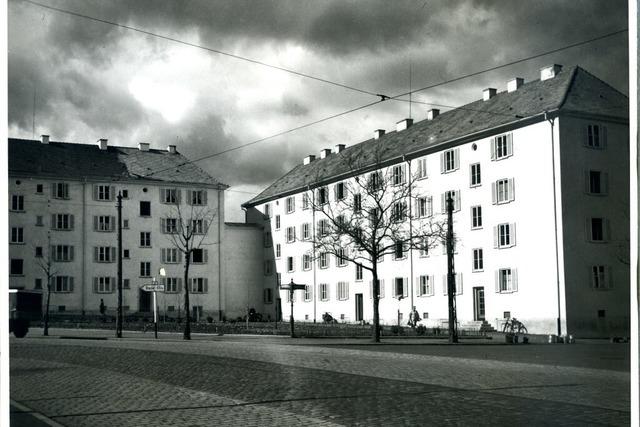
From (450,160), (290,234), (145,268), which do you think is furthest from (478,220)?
(145,268)

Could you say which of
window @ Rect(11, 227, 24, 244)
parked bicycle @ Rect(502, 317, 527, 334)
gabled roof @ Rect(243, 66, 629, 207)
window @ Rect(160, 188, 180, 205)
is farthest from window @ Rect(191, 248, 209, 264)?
window @ Rect(11, 227, 24, 244)

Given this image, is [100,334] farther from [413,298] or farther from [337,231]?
[413,298]

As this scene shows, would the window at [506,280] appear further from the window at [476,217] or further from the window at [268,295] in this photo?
the window at [268,295]

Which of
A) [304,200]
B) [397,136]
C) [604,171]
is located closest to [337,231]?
[304,200]

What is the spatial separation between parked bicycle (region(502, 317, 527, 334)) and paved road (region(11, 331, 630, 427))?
1500 cm

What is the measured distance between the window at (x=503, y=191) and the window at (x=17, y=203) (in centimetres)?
3044

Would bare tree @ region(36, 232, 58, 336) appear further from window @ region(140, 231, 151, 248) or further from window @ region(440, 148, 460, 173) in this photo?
window @ region(440, 148, 460, 173)

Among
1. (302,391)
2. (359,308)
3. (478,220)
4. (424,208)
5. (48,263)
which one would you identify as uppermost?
(424,208)

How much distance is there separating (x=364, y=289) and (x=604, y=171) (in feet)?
119

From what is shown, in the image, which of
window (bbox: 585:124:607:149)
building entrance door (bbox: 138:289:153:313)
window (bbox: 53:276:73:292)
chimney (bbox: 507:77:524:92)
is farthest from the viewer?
building entrance door (bbox: 138:289:153:313)

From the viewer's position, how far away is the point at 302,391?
1156cm

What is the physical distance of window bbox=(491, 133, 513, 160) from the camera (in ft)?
119

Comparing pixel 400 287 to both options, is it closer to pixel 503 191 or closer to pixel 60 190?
pixel 503 191

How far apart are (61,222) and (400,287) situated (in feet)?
117
